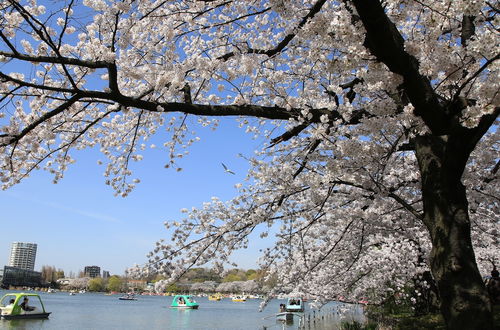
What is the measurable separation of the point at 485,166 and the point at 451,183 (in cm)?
351

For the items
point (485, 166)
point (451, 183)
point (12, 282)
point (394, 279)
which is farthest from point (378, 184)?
point (12, 282)

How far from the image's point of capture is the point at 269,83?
4.85 m

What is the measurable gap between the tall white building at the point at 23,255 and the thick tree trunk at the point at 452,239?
17450cm

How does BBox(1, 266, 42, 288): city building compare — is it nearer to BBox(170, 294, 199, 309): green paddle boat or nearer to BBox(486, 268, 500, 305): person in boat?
BBox(170, 294, 199, 309): green paddle boat

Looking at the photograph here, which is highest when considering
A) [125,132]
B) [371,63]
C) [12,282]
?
[125,132]

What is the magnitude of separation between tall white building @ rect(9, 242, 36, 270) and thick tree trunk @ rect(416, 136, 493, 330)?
174500 millimetres

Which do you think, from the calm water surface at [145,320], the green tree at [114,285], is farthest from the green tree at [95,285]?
the calm water surface at [145,320]

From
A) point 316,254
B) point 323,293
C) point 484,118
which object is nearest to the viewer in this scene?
point 484,118

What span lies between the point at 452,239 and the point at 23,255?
178 meters

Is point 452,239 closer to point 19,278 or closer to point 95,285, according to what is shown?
point 19,278

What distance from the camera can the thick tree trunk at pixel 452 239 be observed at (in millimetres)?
3138

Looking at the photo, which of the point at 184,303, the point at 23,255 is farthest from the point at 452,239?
the point at 23,255

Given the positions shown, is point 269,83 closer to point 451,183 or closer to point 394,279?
point 451,183

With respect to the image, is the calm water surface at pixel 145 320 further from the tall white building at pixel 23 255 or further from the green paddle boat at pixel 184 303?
the tall white building at pixel 23 255
